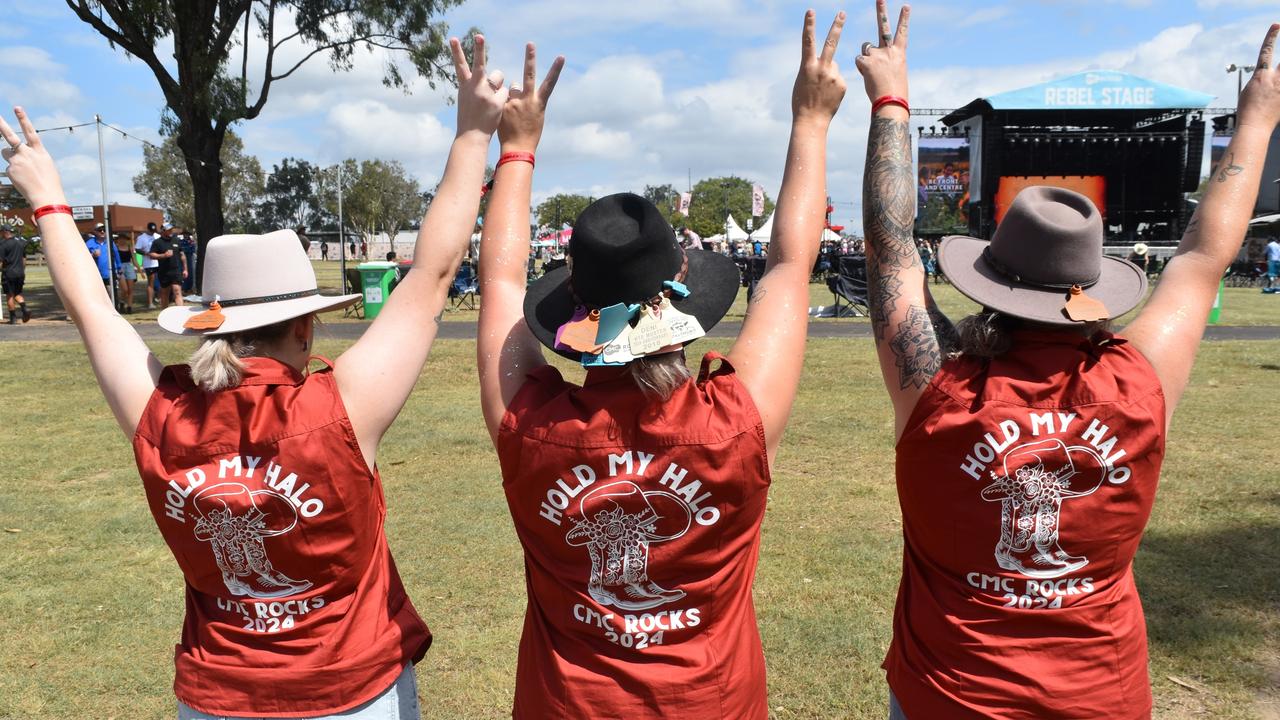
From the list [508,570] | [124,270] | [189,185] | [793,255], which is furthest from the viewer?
[189,185]

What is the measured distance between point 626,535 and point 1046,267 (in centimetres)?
108

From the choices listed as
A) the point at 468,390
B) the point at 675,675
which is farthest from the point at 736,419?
the point at 468,390

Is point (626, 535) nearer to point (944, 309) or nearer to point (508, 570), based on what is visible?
point (508, 570)

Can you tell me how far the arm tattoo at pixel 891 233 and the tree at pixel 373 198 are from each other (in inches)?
2516

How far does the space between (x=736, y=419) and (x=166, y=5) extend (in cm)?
2214

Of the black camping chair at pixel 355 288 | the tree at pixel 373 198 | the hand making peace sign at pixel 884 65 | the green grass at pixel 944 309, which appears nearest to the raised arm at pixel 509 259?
the hand making peace sign at pixel 884 65

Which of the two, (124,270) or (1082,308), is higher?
(1082,308)

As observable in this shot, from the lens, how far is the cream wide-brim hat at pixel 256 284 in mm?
2240

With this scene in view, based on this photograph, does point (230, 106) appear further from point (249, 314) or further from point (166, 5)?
point (249, 314)

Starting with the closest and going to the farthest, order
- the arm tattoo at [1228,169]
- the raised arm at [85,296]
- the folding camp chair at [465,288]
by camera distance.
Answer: the raised arm at [85,296]
the arm tattoo at [1228,169]
the folding camp chair at [465,288]

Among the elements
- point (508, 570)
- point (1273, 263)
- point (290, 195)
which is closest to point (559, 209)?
point (290, 195)

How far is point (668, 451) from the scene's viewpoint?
6.14ft

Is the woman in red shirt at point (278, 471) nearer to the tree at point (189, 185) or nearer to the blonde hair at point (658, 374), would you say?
the blonde hair at point (658, 374)

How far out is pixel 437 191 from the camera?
2.38 metres
